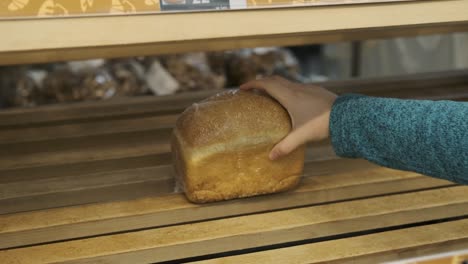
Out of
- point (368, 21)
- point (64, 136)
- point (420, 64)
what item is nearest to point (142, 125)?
point (64, 136)

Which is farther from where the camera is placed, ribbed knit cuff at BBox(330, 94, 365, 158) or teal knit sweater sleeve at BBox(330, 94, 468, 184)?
ribbed knit cuff at BBox(330, 94, 365, 158)

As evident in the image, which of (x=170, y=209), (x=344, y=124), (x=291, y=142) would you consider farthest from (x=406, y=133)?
(x=170, y=209)

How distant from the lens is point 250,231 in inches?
37.1

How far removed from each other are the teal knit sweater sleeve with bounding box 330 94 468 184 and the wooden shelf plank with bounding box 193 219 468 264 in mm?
151

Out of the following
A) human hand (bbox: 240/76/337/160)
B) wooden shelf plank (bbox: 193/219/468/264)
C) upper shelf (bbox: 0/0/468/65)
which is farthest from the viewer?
human hand (bbox: 240/76/337/160)

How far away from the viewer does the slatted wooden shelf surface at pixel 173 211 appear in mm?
894

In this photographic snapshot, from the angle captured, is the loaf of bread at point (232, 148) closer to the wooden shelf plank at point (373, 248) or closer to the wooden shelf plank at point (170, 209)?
the wooden shelf plank at point (170, 209)

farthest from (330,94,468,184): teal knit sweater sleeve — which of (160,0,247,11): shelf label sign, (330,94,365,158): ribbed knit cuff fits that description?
(160,0,247,11): shelf label sign

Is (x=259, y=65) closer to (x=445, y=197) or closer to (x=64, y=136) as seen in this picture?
(x=64, y=136)

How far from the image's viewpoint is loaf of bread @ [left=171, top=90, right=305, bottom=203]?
100 centimetres

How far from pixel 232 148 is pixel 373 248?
1.08 feet

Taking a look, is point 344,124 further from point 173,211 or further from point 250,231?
point 173,211

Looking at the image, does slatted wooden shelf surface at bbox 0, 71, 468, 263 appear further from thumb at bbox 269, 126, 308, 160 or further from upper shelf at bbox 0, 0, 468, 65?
upper shelf at bbox 0, 0, 468, 65

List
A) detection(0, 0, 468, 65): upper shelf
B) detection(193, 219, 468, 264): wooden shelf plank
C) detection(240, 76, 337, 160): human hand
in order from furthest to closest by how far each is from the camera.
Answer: detection(240, 76, 337, 160): human hand < detection(193, 219, 468, 264): wooden shelf plank < detection(0, 0, 468, 65): upper shelf
